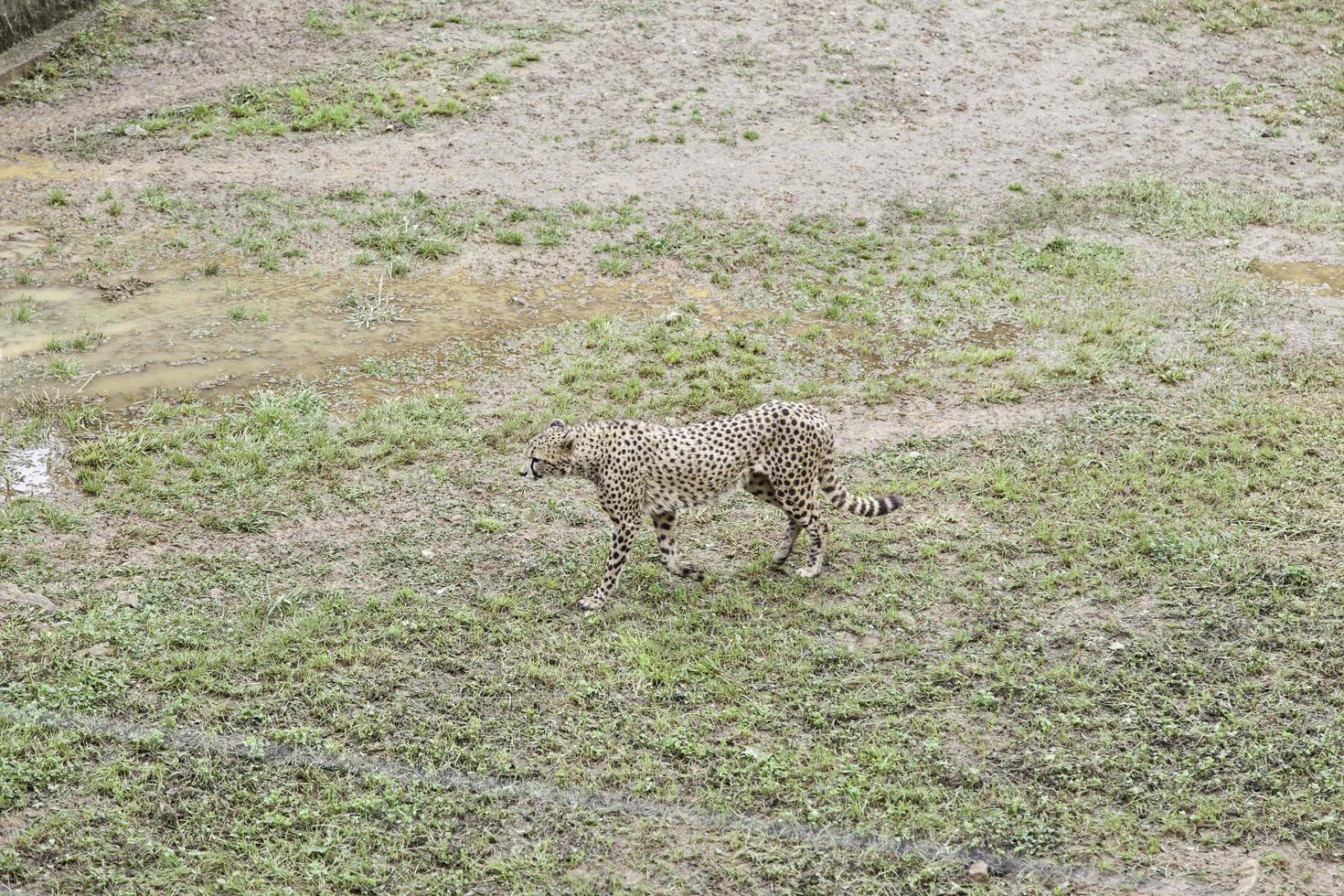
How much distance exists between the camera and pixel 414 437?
10.5 metres

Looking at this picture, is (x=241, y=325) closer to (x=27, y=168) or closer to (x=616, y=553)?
(x=27, y=168)

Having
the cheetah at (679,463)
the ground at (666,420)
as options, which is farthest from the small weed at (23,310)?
the cheetah at (679,463)

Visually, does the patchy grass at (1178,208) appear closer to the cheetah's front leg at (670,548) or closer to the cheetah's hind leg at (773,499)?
the cheetah's hind leg at (773,499)

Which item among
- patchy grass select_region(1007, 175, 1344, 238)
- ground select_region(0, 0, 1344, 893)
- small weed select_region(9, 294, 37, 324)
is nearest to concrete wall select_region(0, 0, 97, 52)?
ground select_region(0, 0, 1344, 893)

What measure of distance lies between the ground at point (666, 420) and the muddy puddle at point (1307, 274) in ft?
0.34

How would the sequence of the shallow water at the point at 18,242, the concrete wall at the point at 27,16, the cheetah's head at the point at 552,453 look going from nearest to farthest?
the cheetah's head at the point at 552,453 → the shallow water at the point at 18,242 → the concrete wall at the point at 27,16

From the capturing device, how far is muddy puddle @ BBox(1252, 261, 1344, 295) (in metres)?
13.3

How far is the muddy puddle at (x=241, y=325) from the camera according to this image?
11117mm

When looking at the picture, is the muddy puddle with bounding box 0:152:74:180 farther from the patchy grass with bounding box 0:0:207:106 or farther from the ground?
the patchy grass with bounding box 0:0:207:106

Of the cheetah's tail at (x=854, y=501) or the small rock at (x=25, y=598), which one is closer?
the small rock at (x=25, y=598)

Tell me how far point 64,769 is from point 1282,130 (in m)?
16.2

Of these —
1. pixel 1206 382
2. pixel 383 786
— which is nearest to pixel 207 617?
pixel 383 786

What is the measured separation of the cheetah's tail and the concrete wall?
45.2 feet

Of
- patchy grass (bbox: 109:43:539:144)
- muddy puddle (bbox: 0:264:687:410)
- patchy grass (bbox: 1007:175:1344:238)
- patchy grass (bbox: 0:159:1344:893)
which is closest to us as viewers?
patchy grass (bbox: 0:159:1344:893)
